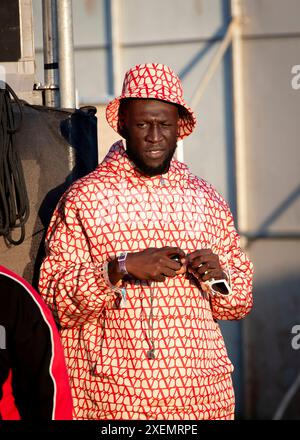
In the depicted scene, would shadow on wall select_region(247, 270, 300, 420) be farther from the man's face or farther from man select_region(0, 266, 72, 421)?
man select_region(0, 266, 72, 421)

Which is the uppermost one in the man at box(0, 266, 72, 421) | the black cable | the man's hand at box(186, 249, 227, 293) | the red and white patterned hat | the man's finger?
the red and white patterned hat

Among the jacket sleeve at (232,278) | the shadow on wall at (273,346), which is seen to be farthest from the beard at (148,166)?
the shadow on wall at (273,346)

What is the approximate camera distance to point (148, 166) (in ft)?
10.3

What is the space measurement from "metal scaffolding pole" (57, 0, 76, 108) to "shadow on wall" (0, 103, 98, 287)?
0.17 meters

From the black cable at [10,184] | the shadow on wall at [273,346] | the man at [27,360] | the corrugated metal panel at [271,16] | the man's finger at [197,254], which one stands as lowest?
the shadow on wall at [273,346]

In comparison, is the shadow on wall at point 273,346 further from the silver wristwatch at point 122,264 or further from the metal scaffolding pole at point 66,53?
the silver wristwatch at point 122,264

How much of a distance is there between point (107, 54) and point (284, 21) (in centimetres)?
143

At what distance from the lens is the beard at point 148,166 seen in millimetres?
3141

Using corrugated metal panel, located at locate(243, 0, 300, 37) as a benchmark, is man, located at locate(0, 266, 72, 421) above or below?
below

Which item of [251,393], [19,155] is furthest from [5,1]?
[251,393]

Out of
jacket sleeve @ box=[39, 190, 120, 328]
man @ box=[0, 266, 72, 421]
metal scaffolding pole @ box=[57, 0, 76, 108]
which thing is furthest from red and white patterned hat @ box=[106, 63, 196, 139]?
man @ box=[0, 266, 72, 421]

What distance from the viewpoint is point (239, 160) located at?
7.77 meters

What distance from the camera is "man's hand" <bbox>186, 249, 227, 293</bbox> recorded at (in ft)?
9.85

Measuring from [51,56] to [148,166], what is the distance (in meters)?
0.98
